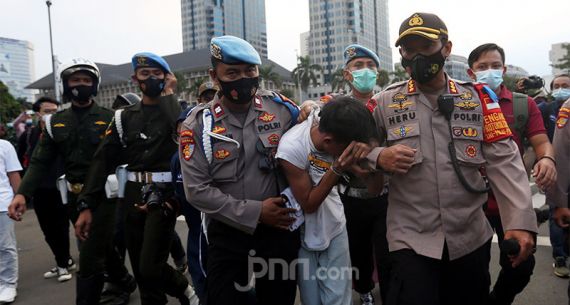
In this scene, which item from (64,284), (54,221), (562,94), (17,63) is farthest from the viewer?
(17,63)

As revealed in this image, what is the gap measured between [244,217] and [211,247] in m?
0.37

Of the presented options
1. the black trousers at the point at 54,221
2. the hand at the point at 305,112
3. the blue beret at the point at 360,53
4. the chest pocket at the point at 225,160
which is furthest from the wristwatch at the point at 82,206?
the blue beret at the point at 360,53

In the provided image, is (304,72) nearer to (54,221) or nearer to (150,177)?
(54,221)

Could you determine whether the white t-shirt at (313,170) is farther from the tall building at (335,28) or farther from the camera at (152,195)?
the tall building at (335,28)

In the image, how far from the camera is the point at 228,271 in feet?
7.91

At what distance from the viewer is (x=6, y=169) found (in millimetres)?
4652

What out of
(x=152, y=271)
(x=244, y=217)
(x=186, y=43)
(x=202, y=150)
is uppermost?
(x=186, y=43)

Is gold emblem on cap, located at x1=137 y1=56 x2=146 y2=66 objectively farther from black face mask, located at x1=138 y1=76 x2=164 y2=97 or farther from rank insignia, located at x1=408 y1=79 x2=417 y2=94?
rank insignia, located at x1=408 y1=79 x2=417 y2=94

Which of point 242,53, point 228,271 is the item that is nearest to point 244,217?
point 228,271

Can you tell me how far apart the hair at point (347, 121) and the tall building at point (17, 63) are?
331ft

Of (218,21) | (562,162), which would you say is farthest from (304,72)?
(562,162)

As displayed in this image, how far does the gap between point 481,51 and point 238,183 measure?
2413 mm

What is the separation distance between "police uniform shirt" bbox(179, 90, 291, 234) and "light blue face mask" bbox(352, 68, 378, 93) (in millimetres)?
1716

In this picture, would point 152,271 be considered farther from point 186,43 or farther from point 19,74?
point 186,43
